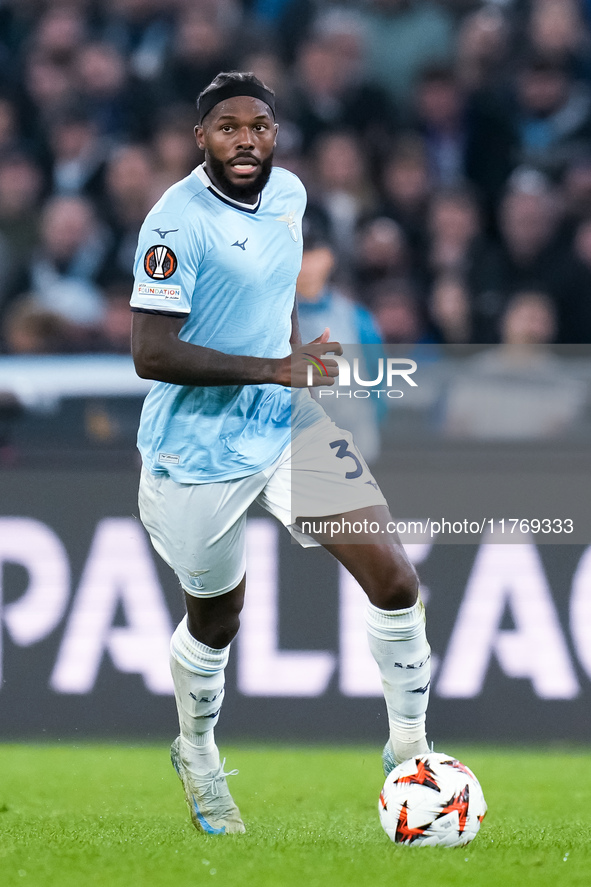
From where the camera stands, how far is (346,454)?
145 inches

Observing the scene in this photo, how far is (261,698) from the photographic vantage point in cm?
525

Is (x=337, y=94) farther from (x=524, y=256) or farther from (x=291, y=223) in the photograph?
(x=291, y=223)

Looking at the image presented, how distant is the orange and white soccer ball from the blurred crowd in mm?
3526

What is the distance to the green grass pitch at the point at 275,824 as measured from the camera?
3.12 metres

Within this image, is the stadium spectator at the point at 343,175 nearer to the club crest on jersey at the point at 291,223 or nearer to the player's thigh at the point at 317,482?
the club crest on jersey at the point at 291,223

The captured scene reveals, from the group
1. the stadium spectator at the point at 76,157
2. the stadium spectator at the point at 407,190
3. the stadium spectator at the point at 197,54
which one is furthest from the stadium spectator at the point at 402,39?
the stadium spectator at the point at 76,157

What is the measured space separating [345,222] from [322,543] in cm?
407

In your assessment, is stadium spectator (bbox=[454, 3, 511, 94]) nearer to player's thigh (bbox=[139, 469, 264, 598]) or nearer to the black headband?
the black headband

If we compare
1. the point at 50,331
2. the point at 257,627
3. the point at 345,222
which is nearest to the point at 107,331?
the point at 50,331

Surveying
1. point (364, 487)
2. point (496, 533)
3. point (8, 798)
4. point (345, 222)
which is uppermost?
point (345, 222)

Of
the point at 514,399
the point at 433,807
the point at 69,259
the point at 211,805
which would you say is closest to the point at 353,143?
the point at 69,259

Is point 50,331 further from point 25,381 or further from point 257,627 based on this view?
point 257,627

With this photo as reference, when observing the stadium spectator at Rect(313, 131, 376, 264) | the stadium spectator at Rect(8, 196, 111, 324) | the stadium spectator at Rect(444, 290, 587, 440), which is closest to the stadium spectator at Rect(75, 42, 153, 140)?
the stadium spectator at Rect(8, 196, 111, 324)

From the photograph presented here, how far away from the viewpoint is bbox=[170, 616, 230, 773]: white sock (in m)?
3.83
